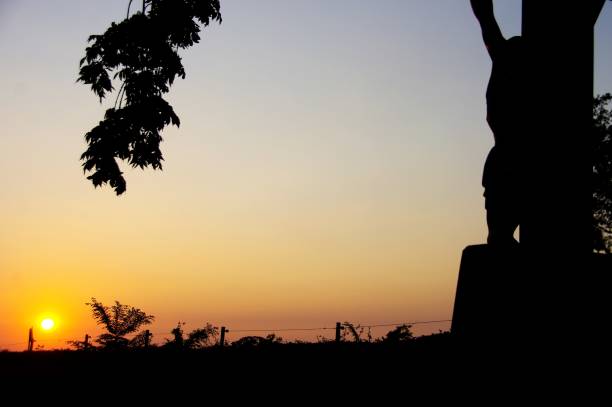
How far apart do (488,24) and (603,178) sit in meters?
24.6

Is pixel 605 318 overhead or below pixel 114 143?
below

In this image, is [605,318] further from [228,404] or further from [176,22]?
[176,22]

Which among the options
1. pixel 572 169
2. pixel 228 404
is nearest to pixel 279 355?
pixel 228 404

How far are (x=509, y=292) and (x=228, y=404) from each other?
3673 mm

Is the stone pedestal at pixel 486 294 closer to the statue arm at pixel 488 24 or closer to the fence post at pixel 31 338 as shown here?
the statue arm at pixel 488 24

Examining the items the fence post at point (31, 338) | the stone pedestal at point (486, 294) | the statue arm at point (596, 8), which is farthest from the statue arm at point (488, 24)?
the fence post at point (31, 338)

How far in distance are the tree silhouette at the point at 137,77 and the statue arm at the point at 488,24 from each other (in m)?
3.60

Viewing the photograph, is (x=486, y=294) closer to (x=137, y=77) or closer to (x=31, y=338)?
(x=137, y=77)

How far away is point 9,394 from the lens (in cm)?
856

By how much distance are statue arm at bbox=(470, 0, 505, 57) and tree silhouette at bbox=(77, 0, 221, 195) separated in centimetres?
360

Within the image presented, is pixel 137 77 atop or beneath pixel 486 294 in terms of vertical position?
atop

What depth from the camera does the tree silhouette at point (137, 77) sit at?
6984 millimetres

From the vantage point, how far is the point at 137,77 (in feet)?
24.4

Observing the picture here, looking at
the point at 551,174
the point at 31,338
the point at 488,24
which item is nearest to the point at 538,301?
the point at 551,174
